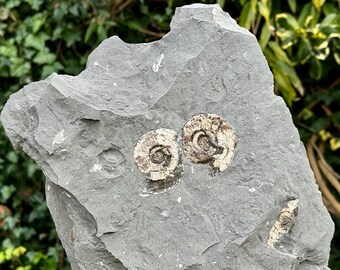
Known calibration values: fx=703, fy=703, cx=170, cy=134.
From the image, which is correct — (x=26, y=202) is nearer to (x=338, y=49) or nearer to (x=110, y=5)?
(x=110, y=5)

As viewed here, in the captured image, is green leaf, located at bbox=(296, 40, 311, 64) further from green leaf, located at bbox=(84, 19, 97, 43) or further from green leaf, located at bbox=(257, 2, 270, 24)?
green leaf, located at bbox=(84, 19, 97, 43)

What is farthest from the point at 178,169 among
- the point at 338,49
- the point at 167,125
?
the point at 338,49

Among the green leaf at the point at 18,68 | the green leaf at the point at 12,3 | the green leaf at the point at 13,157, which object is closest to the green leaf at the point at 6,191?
the green leaf at the point at 13,157

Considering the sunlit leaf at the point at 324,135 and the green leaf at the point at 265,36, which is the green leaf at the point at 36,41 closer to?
the green leaf at the point at 265,36

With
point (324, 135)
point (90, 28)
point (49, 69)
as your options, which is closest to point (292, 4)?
point (324, 135)

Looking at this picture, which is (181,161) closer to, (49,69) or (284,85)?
(284,85)

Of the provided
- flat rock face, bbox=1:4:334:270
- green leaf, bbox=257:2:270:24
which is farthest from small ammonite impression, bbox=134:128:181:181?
green leaf, bbox=257:2:270:24

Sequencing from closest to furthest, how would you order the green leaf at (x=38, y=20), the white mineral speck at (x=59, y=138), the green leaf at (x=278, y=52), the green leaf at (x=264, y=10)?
the white mineral speck at (x=59, y=138) < the green leaf at (x=264, y=10) < the green leaf at (x=278, y=52) < the green leaf at (x=38, y=20)
